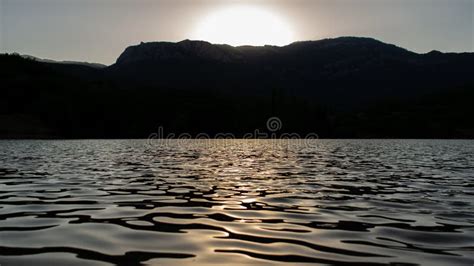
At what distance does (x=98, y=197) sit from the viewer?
17.6 meters

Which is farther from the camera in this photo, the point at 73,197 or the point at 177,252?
A: the point at 73,197

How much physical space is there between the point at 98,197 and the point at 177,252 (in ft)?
30.4

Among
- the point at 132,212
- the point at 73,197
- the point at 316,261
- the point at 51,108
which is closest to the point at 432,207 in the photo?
the point at 316,261

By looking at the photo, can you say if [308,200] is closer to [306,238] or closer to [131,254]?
[306,238]

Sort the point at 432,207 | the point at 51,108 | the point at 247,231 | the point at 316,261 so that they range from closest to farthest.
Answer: the point at 316,261
the point at 247,231
the point at 432,207
the point at 51,108

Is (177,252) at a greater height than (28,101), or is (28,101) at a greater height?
(28,101)

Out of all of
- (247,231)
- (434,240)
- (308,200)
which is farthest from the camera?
(308,200)

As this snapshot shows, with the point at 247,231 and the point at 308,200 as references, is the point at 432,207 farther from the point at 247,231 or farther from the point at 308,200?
the point at 247,231

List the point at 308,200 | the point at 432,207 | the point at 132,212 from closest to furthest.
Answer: the point at 132,212
the point at 432,207
the point at 308,200

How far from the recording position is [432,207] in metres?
15.6

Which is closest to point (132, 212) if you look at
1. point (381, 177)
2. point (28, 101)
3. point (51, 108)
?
point (381, 177)

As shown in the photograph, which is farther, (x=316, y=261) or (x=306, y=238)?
(x=306, y=238)

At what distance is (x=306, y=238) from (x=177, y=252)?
3.18 m

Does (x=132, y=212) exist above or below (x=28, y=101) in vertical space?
below
